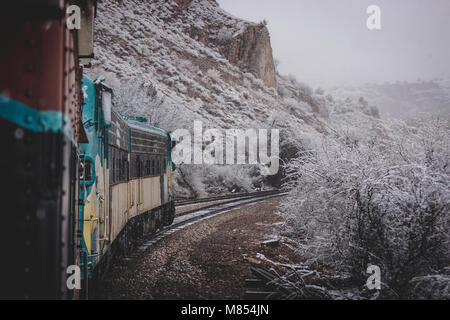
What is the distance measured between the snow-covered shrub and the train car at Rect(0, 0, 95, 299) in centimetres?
462

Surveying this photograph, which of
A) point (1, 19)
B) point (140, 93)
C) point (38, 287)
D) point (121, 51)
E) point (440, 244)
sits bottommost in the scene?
point (440, 244)

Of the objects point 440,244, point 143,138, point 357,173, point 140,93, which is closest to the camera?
point 440,244

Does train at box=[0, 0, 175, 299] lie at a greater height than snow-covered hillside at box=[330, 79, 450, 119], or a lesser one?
lesser

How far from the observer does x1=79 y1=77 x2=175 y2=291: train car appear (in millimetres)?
5438

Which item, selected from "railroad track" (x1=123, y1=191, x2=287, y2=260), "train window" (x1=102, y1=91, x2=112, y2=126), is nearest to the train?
"train window" (x1=102, y1=91, x2=112, y2=126)

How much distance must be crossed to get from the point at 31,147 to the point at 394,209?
5687mm

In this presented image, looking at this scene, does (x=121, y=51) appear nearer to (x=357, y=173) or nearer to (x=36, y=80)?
(x=357, y=173)

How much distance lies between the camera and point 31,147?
2416mm

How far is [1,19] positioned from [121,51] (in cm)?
4601

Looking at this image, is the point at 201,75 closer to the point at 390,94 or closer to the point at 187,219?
the point at 187,219

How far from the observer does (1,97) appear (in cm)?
236

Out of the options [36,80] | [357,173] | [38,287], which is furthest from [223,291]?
[36,80]

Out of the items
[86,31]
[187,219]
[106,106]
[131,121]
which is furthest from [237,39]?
[86,31]

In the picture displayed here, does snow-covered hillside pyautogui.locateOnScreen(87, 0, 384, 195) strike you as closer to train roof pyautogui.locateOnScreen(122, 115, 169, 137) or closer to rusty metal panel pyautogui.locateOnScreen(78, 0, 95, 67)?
train roof pyautogui.locateOnScreen(122, 115, 169, 137)
